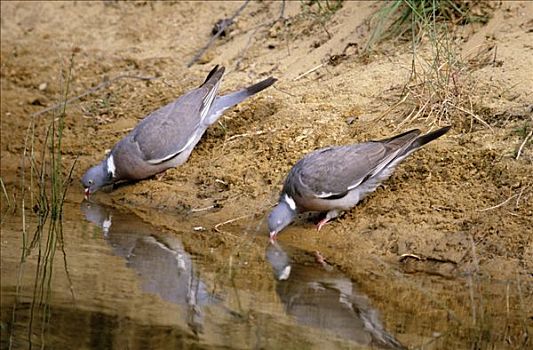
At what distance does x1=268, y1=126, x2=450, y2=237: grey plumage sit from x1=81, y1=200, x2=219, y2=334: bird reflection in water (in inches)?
27.7

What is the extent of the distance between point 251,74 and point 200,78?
18.0 inches

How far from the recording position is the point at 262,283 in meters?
6.34

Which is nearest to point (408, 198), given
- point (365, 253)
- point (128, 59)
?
point (365, 253)

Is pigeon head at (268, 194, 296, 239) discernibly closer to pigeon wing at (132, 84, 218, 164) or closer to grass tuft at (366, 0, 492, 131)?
grass tuft at (366, 0, 492, 131)

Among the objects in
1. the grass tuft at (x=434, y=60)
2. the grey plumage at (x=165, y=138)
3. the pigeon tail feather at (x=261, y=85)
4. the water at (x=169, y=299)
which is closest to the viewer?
the water at (x=169, y=299)

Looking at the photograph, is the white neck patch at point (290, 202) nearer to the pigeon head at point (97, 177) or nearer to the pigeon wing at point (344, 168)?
the pigeon wing at point (344, 168)

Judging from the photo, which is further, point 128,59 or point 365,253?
point 128,59

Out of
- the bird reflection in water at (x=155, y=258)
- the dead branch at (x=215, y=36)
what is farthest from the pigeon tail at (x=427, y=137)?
the dead branch at (x=215, y=36)

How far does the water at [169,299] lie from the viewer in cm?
543

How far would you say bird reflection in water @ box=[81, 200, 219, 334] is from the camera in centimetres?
603

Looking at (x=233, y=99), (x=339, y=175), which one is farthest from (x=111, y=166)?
(x=339, y=175)

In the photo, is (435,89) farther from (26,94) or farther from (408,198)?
(26,94)

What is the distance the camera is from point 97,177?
8398 millimetres

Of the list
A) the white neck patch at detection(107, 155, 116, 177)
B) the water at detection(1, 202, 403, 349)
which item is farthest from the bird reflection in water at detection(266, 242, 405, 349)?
the white neck patch at detection(107, 155, 116, 177)
